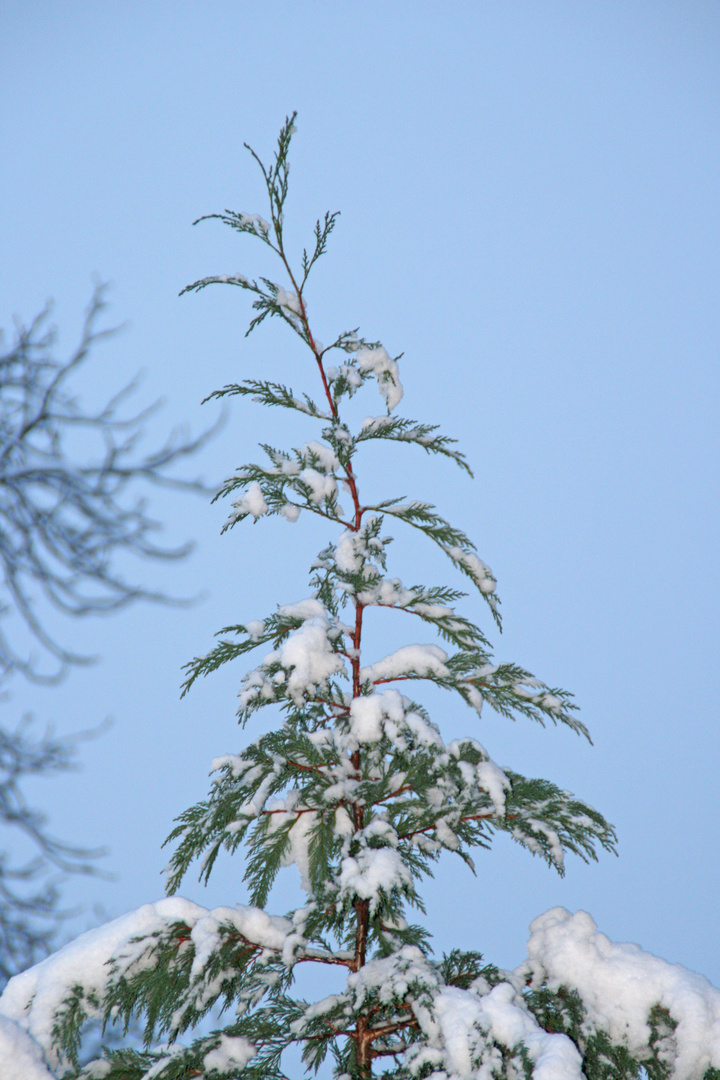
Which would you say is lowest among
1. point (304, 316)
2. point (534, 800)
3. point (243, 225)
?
point (534, 800)

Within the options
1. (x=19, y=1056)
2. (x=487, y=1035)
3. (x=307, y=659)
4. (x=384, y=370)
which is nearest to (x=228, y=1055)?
(x=19, y=1056)

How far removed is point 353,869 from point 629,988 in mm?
903

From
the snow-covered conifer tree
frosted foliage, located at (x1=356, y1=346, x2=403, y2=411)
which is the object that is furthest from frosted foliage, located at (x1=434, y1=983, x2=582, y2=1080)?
frosted foliage, located at (x1=356, y1=346, x2=403, y2=411)

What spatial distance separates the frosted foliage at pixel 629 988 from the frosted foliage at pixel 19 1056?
56.8 inches

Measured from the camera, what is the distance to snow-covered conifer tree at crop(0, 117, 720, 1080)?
7.38 ft

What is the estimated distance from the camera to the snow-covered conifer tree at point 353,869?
7.38ft

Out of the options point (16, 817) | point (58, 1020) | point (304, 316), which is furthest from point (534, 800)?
point (16, 817)

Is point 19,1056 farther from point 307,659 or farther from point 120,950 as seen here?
point 307,659

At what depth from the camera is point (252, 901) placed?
8.76ft

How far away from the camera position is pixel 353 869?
2.19 meters

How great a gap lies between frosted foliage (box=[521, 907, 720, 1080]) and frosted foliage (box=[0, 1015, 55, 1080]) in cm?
144

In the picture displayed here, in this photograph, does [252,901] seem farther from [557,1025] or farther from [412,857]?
[557,1025]

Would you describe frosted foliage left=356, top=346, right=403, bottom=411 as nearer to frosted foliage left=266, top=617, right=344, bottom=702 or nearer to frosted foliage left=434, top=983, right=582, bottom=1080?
frosted foliage left=266, top=617, right=344, bottom=702

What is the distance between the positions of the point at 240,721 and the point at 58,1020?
3.39 ft
